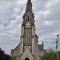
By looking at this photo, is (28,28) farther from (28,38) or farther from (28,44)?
(28,44)

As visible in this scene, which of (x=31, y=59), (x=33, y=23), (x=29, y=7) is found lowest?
(x=31, y=59)

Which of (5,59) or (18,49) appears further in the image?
(5,59)

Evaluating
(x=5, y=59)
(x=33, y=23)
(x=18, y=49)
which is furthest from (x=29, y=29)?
(x=5, y=59)

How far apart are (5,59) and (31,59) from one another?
1700 centimetres

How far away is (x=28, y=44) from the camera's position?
310ft

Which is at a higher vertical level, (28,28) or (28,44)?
(28,28)

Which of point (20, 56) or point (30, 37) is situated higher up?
point (30, 37)

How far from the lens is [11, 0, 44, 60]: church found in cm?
9275

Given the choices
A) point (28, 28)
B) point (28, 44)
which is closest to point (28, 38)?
point (28, 44)

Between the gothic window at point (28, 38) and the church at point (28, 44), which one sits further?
the gothic window at point (28, 38)

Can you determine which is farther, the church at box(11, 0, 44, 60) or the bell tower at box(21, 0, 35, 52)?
the bell tower at box(21, 0, 35, 52)

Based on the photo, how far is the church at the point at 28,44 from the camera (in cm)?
9275

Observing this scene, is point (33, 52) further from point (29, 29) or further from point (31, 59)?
point (29, 29)

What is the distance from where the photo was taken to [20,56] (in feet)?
305
